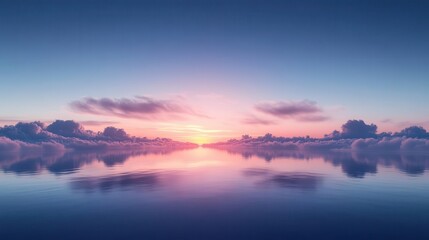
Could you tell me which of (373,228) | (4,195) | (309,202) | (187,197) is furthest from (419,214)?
(4,195)

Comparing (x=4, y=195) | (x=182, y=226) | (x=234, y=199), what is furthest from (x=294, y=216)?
(x=4, y=195)

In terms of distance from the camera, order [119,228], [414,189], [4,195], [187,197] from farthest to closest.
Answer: [414,189] < [4,195] < [187,197] < [119,228]

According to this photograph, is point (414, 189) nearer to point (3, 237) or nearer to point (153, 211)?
point (153, 211)

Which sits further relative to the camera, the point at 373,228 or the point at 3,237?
the point at 373,228

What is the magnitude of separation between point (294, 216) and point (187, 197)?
26988 millimetres

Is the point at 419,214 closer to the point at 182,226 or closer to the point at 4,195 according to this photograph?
the point at 182,226

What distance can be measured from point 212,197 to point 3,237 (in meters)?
40.1

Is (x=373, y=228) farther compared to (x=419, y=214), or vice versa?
(x=419, y=214)

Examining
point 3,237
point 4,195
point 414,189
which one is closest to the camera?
point 3,237

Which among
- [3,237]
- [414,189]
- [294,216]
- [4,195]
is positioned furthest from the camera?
[414,189]

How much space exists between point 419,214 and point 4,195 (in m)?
100

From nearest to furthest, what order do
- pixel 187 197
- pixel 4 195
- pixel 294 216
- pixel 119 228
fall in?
1. pixel 119 228
2. pixel 294 216
3. pixel 187 197
4. pixel 4 195

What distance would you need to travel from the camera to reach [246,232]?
123 feet

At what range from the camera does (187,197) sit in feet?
200
